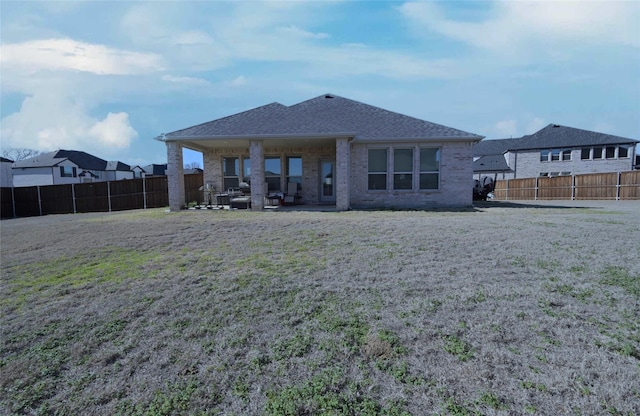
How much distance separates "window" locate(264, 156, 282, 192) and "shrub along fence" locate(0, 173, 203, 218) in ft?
16.9

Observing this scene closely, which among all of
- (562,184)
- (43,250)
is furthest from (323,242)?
(562,184)

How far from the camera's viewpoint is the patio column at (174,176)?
44.1ft

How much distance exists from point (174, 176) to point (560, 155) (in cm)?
3498

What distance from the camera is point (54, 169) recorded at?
4219cm

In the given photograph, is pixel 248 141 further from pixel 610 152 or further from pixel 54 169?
pixel 54 169

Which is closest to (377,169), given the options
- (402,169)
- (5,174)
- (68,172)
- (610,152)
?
(402,169)

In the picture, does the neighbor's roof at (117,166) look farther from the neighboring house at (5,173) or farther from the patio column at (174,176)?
the patio column at (174,176)

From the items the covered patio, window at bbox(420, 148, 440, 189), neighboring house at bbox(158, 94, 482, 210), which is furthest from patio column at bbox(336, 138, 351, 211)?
window at bbox(420, 148, 440, 189)

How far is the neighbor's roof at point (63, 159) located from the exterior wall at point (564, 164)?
5187 centimetres

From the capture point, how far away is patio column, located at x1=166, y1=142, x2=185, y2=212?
13.4 meters

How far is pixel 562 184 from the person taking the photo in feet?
81.7

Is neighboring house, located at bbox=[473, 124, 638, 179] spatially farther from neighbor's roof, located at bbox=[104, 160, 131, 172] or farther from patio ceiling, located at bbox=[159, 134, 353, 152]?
neighbor's roof, located at bbox=[104, 160, 131, 172]

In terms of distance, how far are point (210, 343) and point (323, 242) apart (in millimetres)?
3792

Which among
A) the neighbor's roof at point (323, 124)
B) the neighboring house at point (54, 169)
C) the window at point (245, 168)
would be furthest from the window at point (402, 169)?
the neighboring house at point (54, 169)
